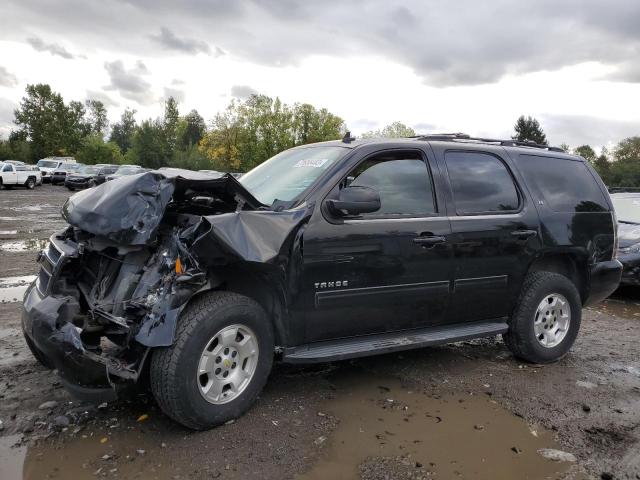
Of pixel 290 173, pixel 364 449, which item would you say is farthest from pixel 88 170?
pixel 364 449

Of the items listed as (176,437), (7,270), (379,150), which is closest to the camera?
(176,437)

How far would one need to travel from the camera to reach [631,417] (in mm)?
4094

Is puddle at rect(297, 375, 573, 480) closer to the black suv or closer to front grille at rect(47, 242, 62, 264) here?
the black suv

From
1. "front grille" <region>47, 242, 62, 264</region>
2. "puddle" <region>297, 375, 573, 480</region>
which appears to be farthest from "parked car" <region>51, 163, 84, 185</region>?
"puddle" <region>297, 375, 573, 480</region>

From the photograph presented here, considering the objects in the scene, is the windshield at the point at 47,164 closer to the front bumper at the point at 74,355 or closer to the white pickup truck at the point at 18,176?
the white pickup truck at the point at 18,176

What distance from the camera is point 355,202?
3.84 meters

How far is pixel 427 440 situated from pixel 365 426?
423mm

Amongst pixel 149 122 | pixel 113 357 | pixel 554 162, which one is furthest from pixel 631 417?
pixel 149 122

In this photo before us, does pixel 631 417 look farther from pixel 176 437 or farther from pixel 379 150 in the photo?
pixel 176 437

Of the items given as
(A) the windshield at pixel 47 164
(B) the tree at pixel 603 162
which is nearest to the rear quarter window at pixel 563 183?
(A) the windshield at pixel 47 164

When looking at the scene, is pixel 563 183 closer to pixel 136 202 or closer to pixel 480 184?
pixel 480 184

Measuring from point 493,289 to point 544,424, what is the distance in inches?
49.2

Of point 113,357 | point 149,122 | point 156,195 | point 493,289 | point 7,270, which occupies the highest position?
point 149,122

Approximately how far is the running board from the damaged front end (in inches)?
28.9
